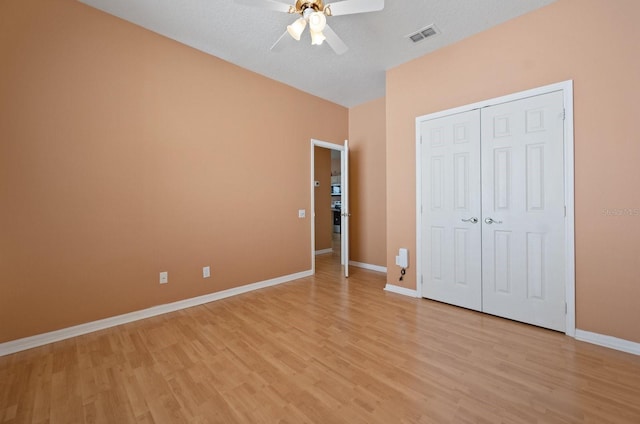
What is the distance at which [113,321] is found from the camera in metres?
2.55

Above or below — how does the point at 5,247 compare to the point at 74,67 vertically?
below

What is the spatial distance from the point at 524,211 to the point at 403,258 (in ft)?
4.63

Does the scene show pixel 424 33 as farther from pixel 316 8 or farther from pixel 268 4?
pixel 268 4

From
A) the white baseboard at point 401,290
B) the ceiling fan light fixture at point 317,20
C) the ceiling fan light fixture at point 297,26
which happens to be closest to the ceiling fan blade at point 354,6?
the ceiling fan light fixture at point 317,20

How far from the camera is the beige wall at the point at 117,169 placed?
7.04 ft

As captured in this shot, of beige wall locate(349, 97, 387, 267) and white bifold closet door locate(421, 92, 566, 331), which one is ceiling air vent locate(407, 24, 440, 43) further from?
beige wall locate(349, 97, 387, 267)

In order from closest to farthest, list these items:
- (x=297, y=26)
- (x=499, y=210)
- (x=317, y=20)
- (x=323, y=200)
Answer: (x=317, y=20) < (x=297, y=26) < (x=499, y=210) < (x=323, y=200)

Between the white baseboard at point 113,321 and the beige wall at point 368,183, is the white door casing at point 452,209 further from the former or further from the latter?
the white baseboard at point 113,321

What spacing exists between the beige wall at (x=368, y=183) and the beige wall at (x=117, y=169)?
1842 mm

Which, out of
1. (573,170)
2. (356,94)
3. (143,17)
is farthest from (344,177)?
(143,17)

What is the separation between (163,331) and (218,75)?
3035mm

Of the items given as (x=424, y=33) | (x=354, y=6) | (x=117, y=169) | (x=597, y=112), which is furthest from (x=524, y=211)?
(x=117, y=169)

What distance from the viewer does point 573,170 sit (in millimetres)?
2273

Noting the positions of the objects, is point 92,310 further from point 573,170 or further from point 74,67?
point 573,170
